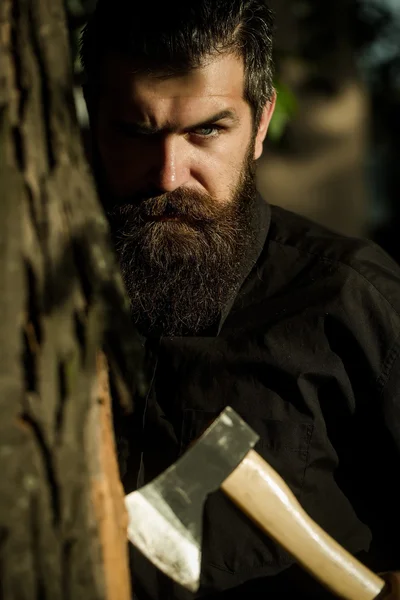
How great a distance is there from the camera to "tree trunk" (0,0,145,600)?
4.15 feet

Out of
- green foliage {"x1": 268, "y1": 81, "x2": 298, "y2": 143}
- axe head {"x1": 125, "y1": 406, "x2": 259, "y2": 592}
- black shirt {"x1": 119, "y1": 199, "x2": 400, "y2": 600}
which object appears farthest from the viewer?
green foliage {"x1": 268, "y1": 81, "x2": 298, "y2": 143}

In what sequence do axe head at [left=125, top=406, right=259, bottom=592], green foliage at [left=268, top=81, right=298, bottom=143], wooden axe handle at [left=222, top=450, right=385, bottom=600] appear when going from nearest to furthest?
axe head at [left=125, top=406, right=259, bottom=592] < wooden axe handle at [left=222, top=450, right=385, bottom=600] < green foliage at [left=268, top=81, right=298, bottom=143]

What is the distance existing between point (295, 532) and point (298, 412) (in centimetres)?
40

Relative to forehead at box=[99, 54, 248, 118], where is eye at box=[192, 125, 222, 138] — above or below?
below

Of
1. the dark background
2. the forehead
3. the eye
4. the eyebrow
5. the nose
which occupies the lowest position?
the dark background

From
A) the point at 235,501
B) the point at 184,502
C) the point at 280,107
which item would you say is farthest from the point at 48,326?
the point at 280,107

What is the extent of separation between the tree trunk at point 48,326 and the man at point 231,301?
0.73m

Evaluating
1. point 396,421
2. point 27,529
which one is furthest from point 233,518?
point 27,529

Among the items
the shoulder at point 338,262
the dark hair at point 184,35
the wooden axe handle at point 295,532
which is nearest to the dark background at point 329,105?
the dark hair at point 184,35

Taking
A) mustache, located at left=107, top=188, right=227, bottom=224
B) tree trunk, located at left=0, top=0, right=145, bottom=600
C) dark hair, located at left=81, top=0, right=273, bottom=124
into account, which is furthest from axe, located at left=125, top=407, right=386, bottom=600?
dark hair, located at left=81, top=0, right=273, bottom=124

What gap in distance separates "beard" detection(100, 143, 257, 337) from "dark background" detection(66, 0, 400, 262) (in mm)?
2752

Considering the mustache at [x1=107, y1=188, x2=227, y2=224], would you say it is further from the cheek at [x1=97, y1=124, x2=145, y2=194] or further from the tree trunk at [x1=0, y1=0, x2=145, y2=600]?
the tree trunk at [x1=0, y1=0, x2=145, y2=600]

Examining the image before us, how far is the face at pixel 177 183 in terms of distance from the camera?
86.4 inches

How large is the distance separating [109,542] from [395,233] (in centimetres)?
658
